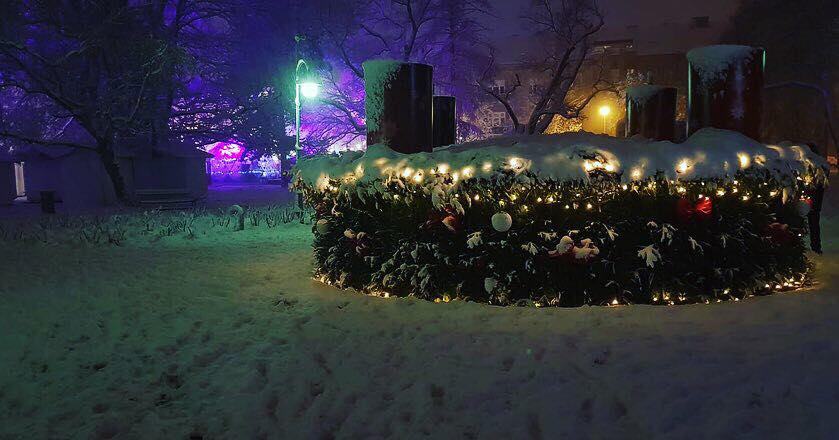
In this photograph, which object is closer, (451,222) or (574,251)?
(574,251)

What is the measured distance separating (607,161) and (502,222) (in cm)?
143

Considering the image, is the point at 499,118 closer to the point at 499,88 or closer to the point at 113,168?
the point at 499,88

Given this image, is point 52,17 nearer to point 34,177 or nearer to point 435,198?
point 34,177

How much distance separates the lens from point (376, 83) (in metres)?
8.76

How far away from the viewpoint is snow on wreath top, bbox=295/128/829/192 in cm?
658

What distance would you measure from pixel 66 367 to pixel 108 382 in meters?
0.70

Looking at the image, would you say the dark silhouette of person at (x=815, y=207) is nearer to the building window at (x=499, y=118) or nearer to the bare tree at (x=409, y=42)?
the bare tree at (x=409, y=42)

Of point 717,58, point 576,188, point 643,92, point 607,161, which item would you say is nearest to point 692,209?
point 607,161

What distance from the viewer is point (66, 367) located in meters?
5.28

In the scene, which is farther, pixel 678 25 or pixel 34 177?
pixel 678 25

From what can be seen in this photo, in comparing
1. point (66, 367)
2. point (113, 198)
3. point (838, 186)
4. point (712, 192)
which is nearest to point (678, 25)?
point (838, 186)

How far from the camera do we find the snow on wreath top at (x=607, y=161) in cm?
658

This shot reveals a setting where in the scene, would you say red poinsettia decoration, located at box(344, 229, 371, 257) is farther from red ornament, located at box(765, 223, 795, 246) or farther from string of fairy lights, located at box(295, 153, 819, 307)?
red ornament, located at box(765, 223, 795, 246)

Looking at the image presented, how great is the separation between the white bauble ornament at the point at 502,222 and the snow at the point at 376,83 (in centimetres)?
311
